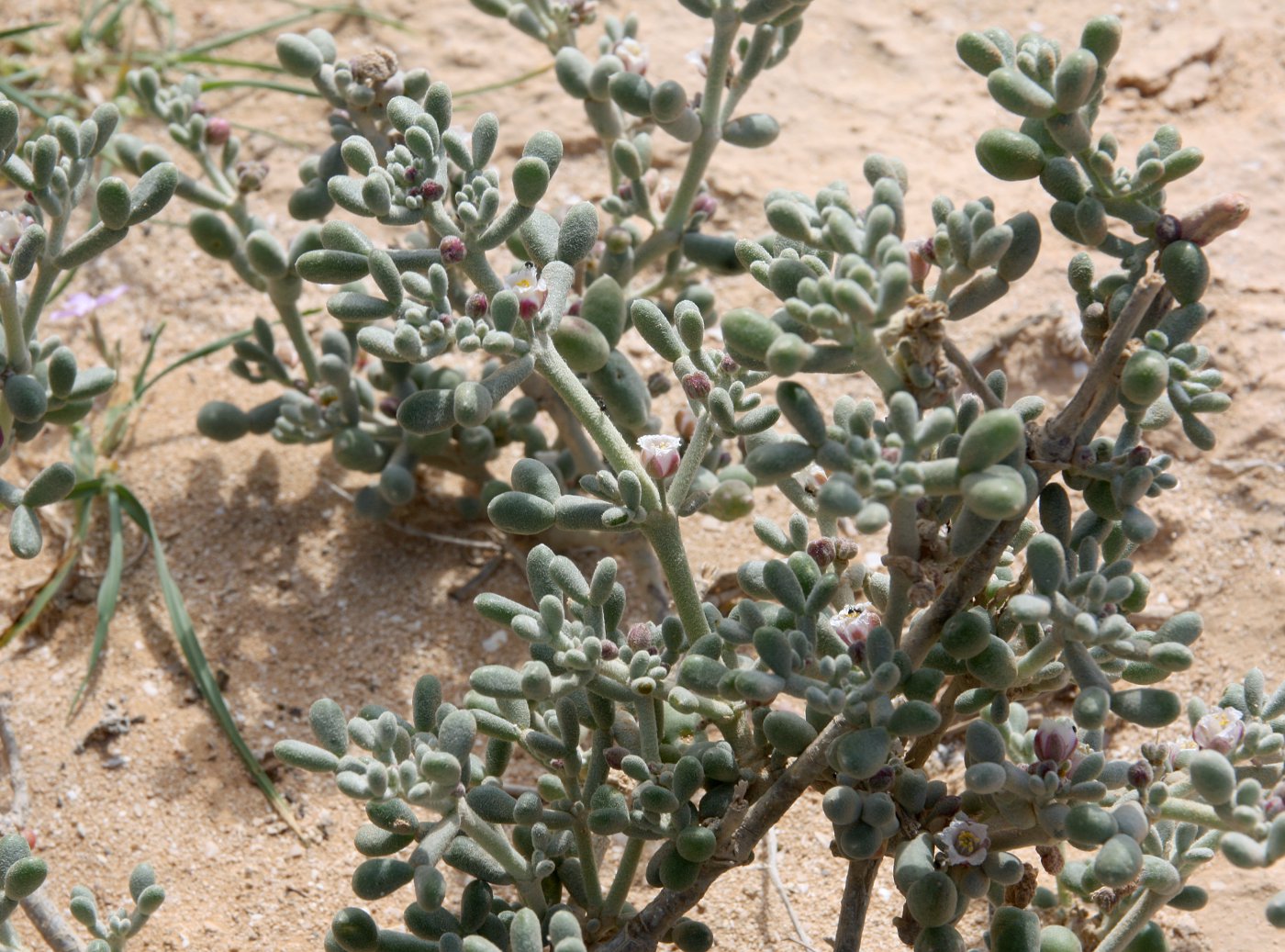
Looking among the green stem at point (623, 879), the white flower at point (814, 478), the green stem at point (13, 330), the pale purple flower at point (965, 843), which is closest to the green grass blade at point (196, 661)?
the green stem at point (13, 330)

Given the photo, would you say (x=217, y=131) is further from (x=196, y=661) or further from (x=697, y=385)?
(x=697, y=385)

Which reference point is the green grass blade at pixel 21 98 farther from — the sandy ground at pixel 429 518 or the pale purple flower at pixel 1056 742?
the pale purple flower at pixel 1056 742

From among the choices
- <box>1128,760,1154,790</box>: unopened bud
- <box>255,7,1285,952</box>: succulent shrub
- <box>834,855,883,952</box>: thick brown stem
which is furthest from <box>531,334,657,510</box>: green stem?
<box>1128,760,1154,790</box>: unopened bud

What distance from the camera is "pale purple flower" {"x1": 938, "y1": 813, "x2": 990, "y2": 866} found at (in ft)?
6.02

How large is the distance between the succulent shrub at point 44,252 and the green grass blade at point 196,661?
53 cm

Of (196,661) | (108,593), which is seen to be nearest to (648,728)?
(196,661)

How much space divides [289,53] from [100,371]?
0.79m

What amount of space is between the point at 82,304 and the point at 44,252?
1.37 meters

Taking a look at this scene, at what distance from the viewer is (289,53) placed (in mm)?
2688

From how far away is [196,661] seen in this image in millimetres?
2811

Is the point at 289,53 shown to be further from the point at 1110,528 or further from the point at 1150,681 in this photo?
the point at 1150,681

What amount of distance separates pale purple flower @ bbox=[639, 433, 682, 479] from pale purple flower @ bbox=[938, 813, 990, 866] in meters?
0.68

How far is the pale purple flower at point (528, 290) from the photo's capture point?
1.94 meters

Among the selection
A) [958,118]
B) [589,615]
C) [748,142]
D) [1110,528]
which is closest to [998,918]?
[1110,528]
